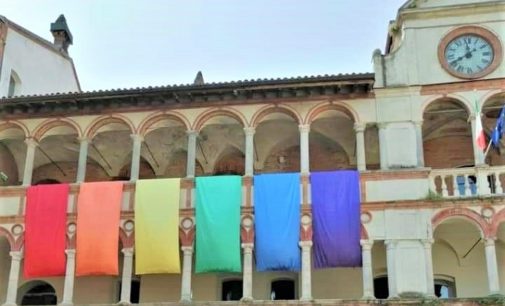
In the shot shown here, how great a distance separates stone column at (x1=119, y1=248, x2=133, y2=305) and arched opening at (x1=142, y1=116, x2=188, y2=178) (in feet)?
11.8

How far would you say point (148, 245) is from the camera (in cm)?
1988

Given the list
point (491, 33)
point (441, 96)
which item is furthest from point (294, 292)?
point (491, 33)

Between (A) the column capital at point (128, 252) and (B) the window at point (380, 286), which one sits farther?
(B) the window at point (380, 286)

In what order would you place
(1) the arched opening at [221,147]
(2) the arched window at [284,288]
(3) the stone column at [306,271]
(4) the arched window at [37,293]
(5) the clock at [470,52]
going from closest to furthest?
(3) the stone column at [306,271]
(5) the clock at [470,52]
(2) the arched window at [284,288]
(1) the arched opening at [221,147]
(4) the arched window at [37,293]

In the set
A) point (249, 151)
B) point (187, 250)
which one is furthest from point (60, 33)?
point (187, 250)

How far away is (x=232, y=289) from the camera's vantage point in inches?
869

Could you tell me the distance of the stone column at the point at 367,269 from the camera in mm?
18516

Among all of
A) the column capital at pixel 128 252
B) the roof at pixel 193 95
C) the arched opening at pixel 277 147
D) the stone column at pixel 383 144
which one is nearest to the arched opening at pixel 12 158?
the roof at pixel 193 95

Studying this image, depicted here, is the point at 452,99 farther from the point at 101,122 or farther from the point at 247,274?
the point at 101,122

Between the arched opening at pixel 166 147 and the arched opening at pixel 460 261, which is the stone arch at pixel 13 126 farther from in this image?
the arched opening at pixel 460 261

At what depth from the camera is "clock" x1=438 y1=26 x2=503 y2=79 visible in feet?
66.7

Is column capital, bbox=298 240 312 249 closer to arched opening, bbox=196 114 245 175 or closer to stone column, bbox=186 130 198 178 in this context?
stone column, bbox=186 130 198 178

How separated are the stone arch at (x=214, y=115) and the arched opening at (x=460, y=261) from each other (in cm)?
635

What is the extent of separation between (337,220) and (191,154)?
14.8 feet
